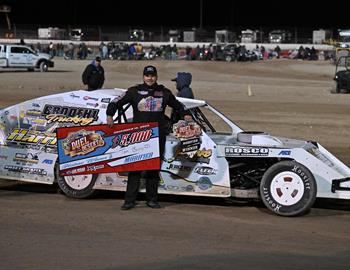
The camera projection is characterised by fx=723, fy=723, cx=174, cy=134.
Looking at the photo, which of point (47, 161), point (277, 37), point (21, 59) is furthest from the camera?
point (277, 37)

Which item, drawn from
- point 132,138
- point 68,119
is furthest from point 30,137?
point 132,138

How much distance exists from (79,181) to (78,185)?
0.06 m

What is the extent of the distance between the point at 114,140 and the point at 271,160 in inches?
74.1

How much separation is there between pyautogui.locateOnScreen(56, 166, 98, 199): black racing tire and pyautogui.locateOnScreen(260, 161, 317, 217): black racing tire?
2.17 m

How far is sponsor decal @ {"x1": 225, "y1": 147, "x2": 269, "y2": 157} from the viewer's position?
8.39 m

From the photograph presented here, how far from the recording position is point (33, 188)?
10141 millimetres

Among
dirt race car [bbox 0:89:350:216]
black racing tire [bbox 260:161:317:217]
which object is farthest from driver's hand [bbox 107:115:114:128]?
black racing tire [bbox 260:161:317:217]

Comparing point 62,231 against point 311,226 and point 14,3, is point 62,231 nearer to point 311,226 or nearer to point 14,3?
point 311,226

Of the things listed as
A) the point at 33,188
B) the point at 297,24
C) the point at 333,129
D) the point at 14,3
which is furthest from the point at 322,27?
the point at 33,188

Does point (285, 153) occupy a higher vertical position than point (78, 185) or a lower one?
higher

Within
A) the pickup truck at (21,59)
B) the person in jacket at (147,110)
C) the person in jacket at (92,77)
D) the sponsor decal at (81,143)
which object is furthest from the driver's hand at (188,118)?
the pickup truck at (21,59)

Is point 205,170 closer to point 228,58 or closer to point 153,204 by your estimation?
point 153,204

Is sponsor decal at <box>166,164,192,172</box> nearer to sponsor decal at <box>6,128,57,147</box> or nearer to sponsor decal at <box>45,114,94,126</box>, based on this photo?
sponsor decal at <box>45,114,94,126</box>

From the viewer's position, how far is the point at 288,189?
820cm
